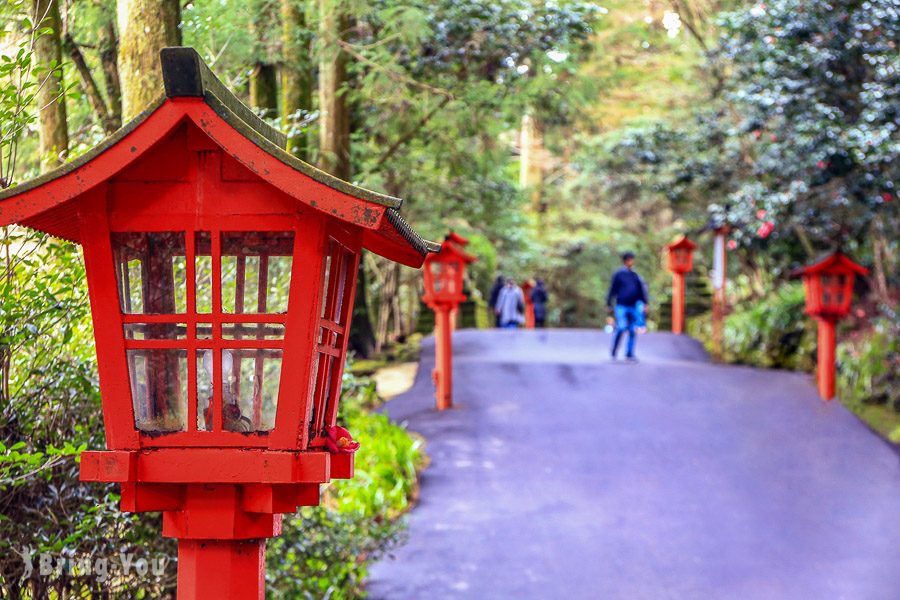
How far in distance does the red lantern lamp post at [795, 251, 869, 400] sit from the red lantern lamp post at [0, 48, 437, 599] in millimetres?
12351

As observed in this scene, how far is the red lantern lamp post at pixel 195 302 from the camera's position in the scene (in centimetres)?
356

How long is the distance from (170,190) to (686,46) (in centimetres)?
2232

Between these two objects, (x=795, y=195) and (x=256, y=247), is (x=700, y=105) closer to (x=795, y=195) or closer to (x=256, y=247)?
(x=795, y=195)

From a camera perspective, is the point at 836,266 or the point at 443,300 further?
the point at 443,300

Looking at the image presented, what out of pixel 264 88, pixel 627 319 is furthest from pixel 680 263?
pixel 264 88

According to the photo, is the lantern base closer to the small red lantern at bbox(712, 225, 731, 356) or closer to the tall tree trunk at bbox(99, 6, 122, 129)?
the tall tree trunk at bbox(99, 6, 122, 129)

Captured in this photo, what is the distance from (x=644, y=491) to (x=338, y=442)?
7.83 metres

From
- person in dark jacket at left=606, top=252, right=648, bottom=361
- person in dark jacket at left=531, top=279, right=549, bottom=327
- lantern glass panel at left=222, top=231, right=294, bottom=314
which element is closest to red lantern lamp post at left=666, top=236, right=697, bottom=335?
person in dark jacket at left=531, top=279, right=549, bottom=327

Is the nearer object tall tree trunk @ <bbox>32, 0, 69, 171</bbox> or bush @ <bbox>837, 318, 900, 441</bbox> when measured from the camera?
tall tree trunk @ <bbox>32, 0, 69, 171</bbox>

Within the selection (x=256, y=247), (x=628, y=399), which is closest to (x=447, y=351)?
(x=628, y=399)

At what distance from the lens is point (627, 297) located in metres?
16.9

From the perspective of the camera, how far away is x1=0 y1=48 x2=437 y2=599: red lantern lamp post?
3564mm

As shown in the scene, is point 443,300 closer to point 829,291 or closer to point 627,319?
point 627,319

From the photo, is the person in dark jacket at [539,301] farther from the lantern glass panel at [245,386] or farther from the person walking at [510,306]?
the lantern glass panel at [245,386]
